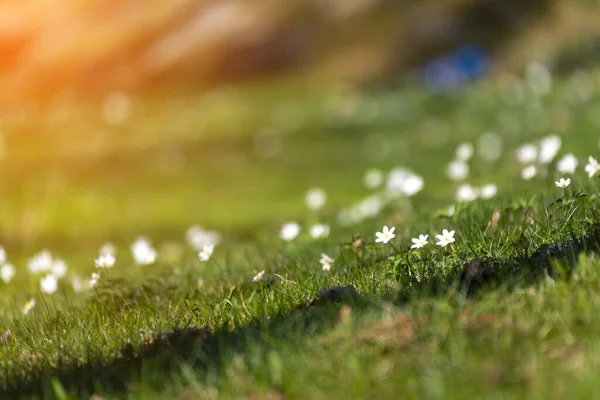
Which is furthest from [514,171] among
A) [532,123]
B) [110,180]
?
[110,180]

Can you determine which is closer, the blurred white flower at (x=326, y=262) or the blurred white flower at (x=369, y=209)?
the blurred white flower at (x=326, y=262)

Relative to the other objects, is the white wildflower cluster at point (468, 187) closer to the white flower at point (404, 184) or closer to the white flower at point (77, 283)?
the white flower at point (404, 184)

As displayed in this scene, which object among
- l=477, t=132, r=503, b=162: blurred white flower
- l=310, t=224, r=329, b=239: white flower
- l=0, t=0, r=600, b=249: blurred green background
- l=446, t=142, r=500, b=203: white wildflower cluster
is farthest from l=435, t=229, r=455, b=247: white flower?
l=477, t=132, r=503, b=162: blurred white flower

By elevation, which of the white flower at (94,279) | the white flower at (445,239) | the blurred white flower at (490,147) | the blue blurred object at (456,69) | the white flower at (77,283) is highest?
the blue blurred object at (456,69)

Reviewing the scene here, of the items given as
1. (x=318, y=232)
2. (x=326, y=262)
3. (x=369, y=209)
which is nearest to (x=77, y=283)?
(x=318, y=232)

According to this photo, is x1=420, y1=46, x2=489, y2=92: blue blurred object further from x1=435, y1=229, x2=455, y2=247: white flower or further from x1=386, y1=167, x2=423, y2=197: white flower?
x1=435, y1=229, x2=455, y2=247: white flower

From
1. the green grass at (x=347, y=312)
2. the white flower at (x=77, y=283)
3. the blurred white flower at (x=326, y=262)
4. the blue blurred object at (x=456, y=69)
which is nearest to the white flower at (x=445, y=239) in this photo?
the green grass at (x=347, y=312)

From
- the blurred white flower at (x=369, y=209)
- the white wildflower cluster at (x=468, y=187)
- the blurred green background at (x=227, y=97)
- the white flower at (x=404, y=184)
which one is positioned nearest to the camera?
the white wildflower cluster at (x=468, y=187)

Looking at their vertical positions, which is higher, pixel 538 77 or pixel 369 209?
pixel 538 77

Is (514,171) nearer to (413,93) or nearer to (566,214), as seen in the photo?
(566,214)

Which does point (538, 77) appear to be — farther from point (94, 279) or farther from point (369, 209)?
point (94, 279)
